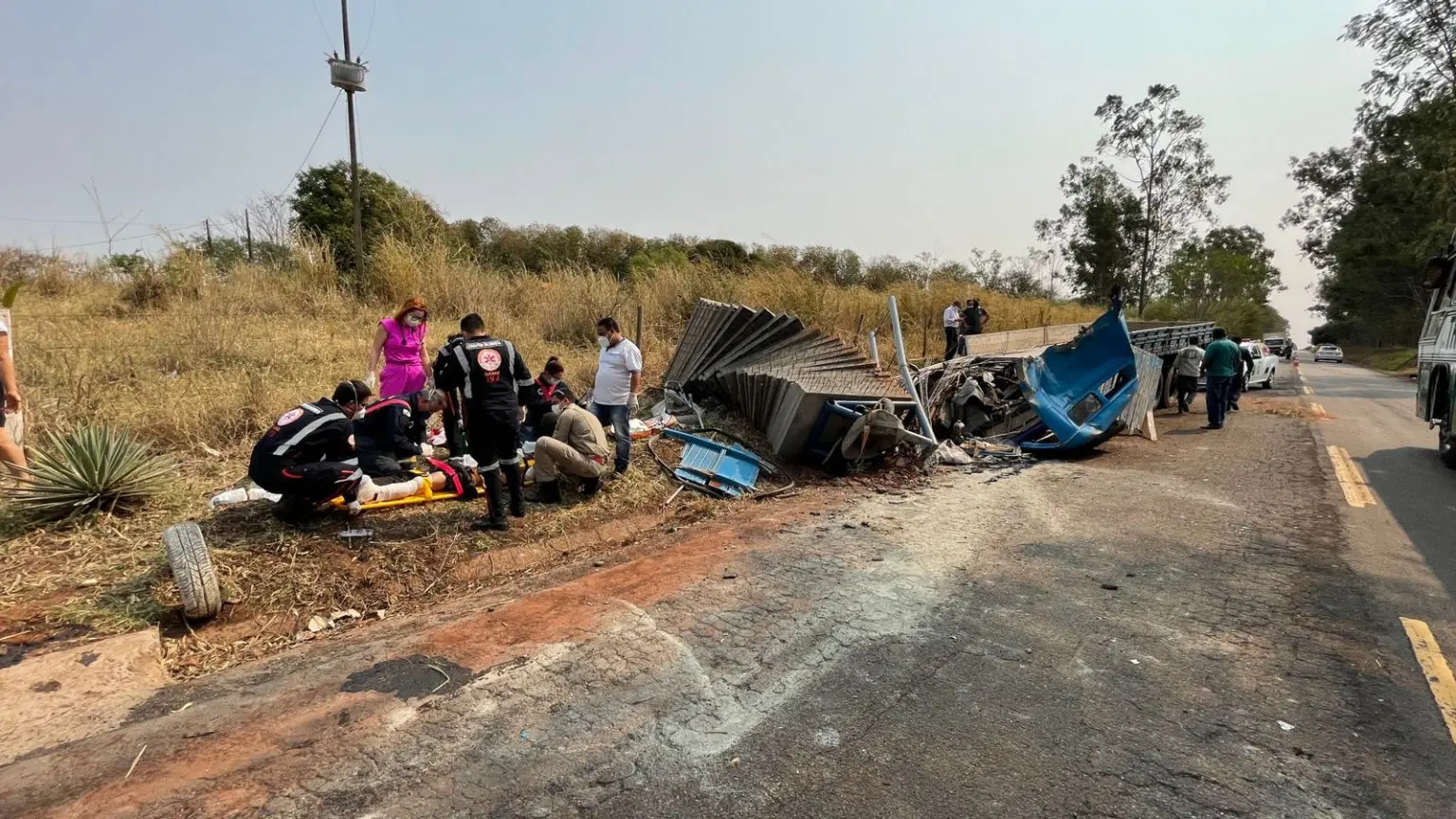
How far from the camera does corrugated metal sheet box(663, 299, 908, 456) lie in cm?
739

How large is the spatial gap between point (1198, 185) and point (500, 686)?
3583 centimetres

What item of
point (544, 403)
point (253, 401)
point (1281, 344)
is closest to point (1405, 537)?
point (544, 403)

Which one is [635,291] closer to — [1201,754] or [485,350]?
[485,350]

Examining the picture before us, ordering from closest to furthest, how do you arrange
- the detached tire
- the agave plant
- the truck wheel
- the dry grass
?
the detached tire → the dry grass → the agave plant → the truck wheel

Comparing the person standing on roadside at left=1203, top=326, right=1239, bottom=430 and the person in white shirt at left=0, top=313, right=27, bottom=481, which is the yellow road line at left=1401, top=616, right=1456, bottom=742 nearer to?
the person in white shirt at left=0, top=313, right=27, bottom=481

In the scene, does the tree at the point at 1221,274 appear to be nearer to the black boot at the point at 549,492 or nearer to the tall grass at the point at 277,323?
the tall grass at the point at 277,323

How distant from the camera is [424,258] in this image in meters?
13.0

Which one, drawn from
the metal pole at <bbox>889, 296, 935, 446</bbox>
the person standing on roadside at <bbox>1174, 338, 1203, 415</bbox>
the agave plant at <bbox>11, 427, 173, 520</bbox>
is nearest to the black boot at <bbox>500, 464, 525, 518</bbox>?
the agave plant at <bbox>11, 427, 173, 520</bbox>

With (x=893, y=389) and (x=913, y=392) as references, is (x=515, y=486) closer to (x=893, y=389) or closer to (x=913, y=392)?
(x=893, y=389)

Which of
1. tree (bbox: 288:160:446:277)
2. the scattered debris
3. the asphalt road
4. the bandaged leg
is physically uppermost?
tree (bbox: 288:160:446:277)

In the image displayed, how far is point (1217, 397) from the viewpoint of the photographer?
35.0 feet

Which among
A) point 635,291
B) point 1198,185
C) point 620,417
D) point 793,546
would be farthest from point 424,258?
point 1198,185

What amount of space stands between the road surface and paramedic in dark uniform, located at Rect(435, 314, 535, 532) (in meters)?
1.07

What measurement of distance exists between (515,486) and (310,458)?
4.55ft
